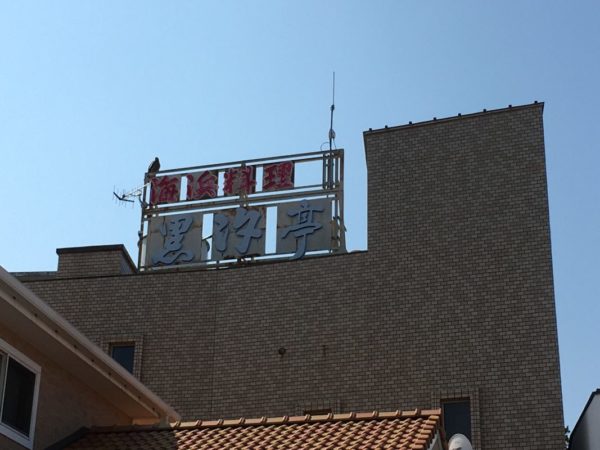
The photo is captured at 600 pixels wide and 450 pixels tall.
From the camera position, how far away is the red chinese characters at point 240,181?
26172 millimetres

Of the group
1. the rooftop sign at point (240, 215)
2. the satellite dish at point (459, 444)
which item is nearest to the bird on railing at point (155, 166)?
the rooftop sign at point (240, 215)

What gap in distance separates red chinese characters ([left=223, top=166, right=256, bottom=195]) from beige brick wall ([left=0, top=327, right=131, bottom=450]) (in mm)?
9192

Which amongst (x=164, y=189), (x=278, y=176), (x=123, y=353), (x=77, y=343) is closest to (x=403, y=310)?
(x=278, y=176)

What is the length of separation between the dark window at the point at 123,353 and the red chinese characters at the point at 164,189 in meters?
3.41

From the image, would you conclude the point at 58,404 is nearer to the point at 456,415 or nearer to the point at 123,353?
the point at 456,415

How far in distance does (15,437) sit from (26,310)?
1605 mm

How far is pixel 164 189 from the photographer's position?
88.3 feet

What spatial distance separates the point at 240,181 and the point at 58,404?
10717 mm

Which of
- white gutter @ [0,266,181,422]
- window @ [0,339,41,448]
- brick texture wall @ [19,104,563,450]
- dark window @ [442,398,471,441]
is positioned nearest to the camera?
white gutter @ [0,266,181,422]

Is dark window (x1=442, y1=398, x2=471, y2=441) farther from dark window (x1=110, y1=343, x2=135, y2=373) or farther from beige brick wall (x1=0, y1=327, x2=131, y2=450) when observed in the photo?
beige brick wall (x1=0, y1=327, x2=131, y2=450)

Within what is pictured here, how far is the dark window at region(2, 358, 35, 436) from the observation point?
14984 millimetres

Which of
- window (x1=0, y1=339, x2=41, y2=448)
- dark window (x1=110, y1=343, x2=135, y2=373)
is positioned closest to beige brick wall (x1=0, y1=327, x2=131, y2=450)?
window (x1=0, y1=339, x2=41, y2=448)

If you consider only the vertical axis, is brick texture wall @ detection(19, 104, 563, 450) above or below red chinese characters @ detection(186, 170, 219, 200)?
below

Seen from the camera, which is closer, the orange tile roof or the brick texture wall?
the orange tile roof
